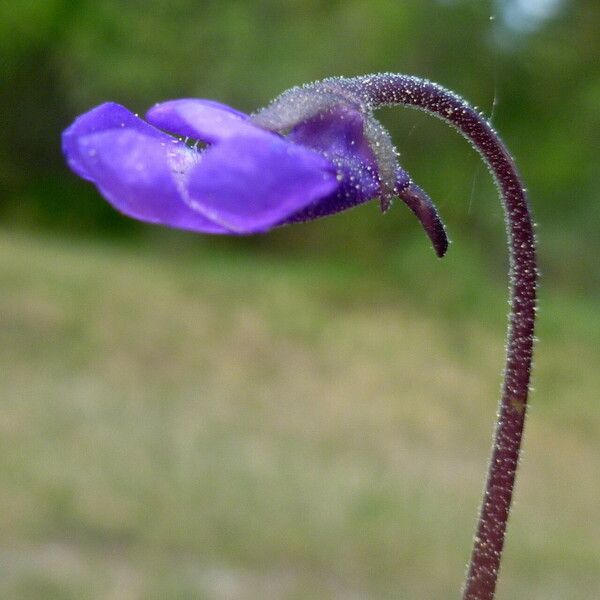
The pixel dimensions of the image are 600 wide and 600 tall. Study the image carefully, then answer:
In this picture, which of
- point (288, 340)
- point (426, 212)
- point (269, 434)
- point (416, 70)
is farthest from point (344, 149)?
point (416, 70)

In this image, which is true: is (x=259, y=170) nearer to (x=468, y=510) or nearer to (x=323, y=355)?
(x=468, y=510)

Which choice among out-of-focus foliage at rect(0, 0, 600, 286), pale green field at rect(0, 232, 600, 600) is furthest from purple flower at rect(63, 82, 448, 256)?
out-of-focus foliage at rect(0, 0, 600, 286)

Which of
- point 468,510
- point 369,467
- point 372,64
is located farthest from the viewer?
point 372,64

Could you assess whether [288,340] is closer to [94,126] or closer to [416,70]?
[416,70]

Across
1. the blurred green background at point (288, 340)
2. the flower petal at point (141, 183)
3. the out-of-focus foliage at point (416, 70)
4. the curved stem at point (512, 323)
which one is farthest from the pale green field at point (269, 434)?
the flower petal at point (141, 183)

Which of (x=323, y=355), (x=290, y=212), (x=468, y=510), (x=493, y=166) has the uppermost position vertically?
(x=323, y=355)

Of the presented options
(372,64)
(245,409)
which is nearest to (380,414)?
(245,409)
